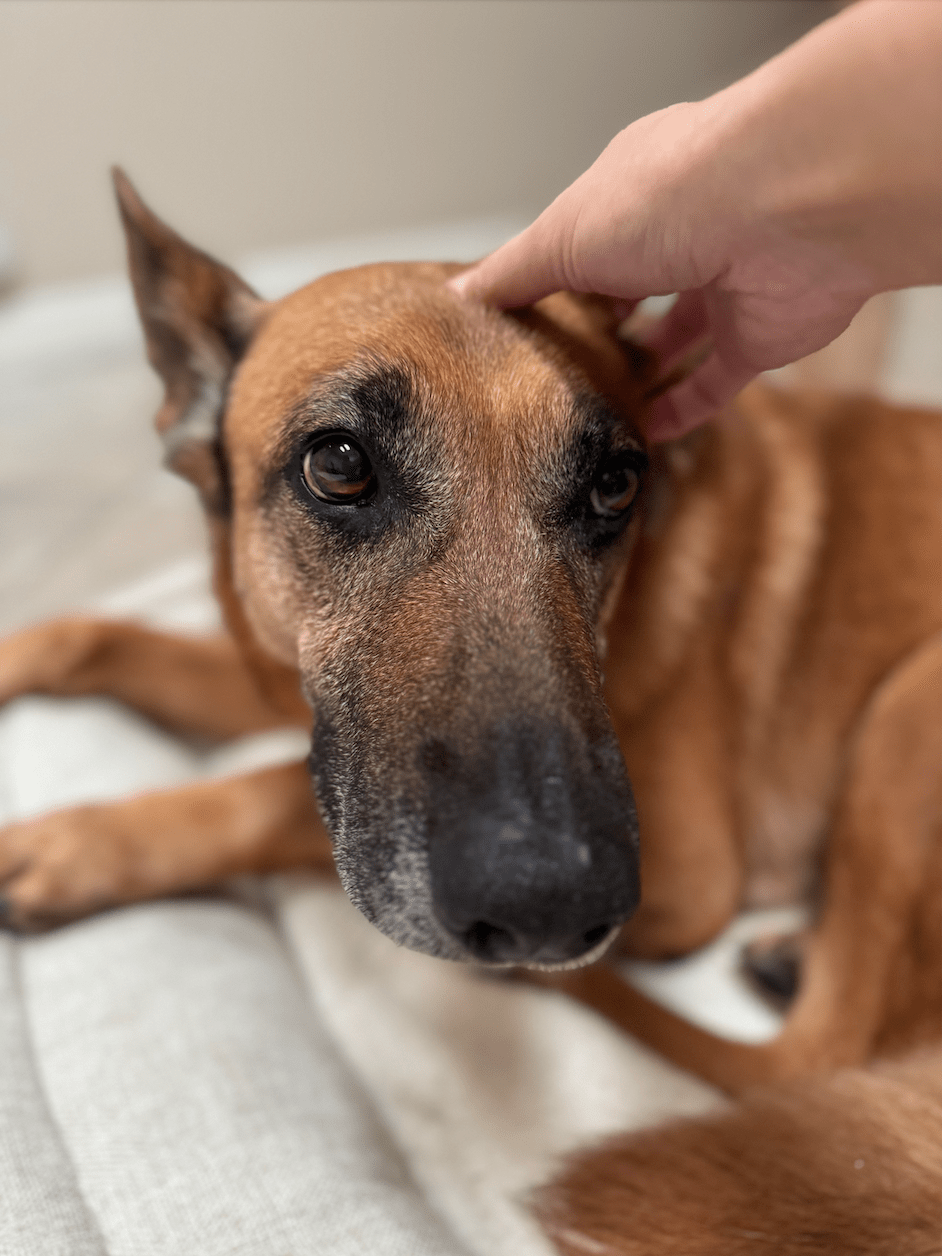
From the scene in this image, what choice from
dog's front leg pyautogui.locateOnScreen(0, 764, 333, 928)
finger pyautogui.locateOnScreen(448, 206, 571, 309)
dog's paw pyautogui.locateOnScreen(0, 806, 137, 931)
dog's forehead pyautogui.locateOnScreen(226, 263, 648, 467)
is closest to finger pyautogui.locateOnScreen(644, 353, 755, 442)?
dog's forehead pyautogui.locateOnScreen(226, 263, 648, 467)

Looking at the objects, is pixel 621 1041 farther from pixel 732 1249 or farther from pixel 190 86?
pixel 190 86

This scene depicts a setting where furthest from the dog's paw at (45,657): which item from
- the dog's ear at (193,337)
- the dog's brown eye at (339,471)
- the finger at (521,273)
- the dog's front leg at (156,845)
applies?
the finger at (521,273)

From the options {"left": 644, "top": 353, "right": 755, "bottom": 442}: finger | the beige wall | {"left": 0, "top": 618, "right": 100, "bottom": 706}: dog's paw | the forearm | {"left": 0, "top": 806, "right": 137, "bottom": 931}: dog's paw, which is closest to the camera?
the forearm

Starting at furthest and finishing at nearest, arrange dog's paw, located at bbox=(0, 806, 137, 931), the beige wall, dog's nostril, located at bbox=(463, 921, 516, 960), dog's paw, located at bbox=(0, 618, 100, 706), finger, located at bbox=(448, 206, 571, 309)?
the beige wall < dog's paw, located at bbox=(0, 618, 100, 706) < dog's paw, located at bbox=(0, 806, 137, 931) < finger, located at bbox=(448, 206, 571, 309) < dog's nostril, located at bbox=(463, 921, 516, 960)

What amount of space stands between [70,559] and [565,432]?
5.62 ft

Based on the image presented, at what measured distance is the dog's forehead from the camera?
97 centimetres

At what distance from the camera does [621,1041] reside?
4.33 ft

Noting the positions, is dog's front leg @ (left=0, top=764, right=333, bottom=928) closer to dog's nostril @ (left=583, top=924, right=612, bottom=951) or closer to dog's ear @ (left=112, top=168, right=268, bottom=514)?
dog's ear @ (left=112, top=168, right=268, bottom=514)

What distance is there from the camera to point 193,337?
130cm

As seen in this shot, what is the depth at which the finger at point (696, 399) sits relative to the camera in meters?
1.13

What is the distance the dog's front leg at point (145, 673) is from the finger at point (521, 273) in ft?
2.68

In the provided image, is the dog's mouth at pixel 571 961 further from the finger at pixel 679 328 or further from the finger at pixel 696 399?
the finger at pixel 679 328

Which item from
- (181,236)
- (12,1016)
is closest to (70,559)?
(181,236)

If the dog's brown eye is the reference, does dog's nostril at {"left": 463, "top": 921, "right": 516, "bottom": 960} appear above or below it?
below
